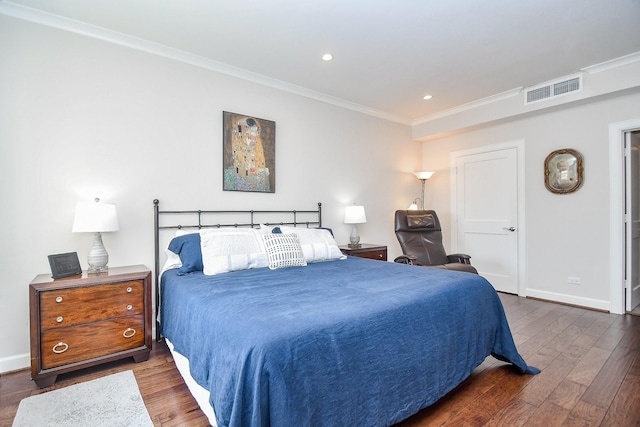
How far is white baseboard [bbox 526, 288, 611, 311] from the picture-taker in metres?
3.57

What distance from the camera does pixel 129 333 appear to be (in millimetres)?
2369

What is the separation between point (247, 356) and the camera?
117cm

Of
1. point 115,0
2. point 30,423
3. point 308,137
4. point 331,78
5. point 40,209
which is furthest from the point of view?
point 308,137

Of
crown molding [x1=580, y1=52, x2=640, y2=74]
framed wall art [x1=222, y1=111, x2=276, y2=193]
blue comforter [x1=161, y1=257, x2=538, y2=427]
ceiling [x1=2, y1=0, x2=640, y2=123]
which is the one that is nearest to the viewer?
blue comforter [x1=161, y1=257, x2=538, y2=427]

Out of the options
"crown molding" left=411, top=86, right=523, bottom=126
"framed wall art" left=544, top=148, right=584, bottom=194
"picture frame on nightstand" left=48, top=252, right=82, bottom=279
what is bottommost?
"picture frame on nightstand" left=48, top=252, right=82, bottom=279

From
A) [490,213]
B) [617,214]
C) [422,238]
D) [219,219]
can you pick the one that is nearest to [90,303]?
[219,219]

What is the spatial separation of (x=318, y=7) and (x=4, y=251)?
2941 millimetres

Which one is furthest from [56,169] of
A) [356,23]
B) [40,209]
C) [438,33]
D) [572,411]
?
[572,411]

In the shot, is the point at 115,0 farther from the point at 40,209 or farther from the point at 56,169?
the point at 40,209

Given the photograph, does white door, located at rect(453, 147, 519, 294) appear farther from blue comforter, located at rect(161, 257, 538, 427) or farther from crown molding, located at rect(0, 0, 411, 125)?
blue comforter, located at rect(161, 257, 538, 427)

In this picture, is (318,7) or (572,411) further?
(318,7)

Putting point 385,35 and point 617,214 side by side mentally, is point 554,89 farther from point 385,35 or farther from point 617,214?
point 385,35

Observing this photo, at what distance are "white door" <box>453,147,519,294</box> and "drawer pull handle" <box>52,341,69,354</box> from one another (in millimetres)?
4862

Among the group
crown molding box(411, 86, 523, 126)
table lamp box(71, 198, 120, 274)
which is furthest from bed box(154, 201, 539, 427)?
crown molding box(411, 86, 523, 126)
